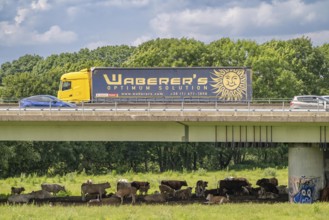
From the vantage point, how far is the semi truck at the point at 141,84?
5719cm

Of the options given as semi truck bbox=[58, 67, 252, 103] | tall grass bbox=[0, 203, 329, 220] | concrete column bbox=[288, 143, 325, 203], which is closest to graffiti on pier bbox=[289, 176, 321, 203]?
concrete column bbox=[288, 143, 325, 203]

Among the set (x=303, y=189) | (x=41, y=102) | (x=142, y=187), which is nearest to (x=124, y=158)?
(x=41, y=102)

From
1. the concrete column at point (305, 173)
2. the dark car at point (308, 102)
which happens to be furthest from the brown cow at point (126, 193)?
the dark car at point (308, 102)

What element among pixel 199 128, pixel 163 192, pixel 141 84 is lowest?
pixel 163 192

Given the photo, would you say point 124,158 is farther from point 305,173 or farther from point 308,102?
point 305,173

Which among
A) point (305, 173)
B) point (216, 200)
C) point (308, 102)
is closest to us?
point (216, 200)

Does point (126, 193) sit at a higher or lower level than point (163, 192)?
higher

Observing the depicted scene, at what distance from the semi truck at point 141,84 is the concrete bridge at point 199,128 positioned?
1510 cm

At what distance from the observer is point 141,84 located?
189 feet

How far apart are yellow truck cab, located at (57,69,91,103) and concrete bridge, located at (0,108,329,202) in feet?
49.7

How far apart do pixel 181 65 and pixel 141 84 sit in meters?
27.5

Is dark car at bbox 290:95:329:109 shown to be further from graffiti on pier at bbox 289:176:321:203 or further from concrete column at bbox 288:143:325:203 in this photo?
graffiti on pier at bbox 289:176:321:203

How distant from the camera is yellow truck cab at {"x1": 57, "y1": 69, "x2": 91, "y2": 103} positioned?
57312 millimetres

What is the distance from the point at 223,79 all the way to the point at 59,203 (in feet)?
71.1
